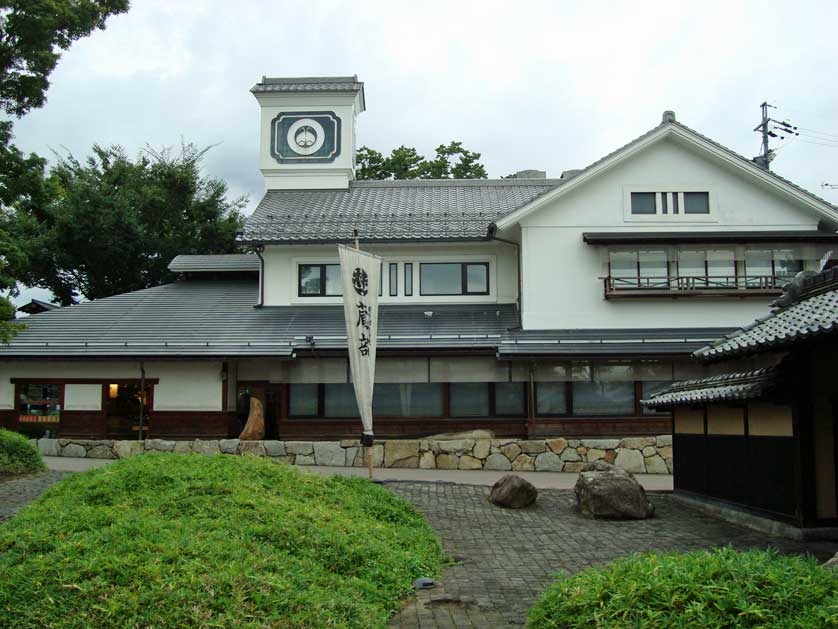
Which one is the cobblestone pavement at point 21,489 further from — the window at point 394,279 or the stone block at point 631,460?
the stone block at point 631,460

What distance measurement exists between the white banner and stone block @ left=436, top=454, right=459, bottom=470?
19.1 feet

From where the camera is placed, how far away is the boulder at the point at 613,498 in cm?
1378

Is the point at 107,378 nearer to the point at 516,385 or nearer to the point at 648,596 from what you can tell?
the point at 516,385

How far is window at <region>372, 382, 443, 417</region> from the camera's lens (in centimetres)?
2491

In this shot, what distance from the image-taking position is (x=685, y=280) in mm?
25156

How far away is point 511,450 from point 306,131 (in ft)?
55.7

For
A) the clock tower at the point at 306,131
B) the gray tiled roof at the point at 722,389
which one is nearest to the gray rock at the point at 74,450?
the clock tower at the point at 306,131

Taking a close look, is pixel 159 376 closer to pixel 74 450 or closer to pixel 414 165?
pixel 74 450

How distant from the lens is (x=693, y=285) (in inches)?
993

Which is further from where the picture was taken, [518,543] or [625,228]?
[625,228]

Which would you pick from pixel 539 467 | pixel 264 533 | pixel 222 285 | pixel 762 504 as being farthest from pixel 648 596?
pixel 222 285

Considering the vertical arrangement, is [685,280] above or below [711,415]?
above

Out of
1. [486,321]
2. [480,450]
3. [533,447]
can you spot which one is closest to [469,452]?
[480,450]

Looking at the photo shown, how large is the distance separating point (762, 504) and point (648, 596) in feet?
27.2
